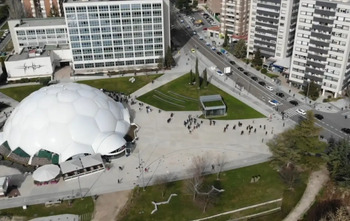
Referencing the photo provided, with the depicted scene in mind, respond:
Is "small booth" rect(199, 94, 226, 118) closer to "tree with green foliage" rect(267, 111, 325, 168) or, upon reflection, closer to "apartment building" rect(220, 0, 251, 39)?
"tree with green foliage" rect(267, 111, 325, 168)

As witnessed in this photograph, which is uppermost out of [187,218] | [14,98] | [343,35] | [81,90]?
[343,35]

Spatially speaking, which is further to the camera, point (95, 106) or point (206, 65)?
point (206, 65)

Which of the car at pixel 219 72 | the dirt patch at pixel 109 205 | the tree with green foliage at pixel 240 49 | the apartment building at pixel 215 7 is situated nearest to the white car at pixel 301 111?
the car at pixel 219 72

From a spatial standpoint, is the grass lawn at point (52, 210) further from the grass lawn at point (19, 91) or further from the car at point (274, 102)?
the car at point (274, 102)

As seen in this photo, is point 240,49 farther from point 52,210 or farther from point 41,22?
point 52,210

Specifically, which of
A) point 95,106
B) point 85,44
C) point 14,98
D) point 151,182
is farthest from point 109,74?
point 151,182

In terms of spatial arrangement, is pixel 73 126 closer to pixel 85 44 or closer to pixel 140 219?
pixel 140 219
